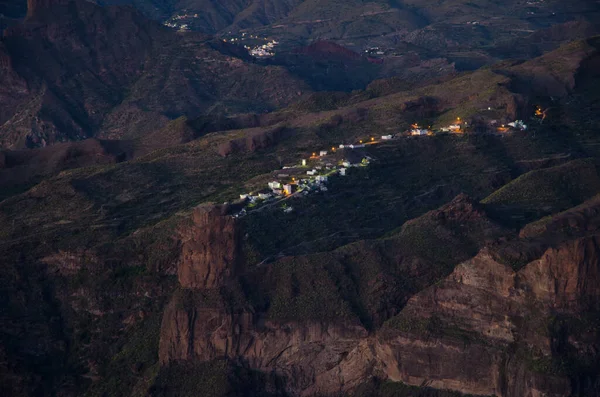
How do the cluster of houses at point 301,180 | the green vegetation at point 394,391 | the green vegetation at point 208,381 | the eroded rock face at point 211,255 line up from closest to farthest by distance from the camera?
the green vegetation at point 394,391, the green vegetation at point 208,381, the eroded rock face at point 211,255, the cluster of houses at point 301,180

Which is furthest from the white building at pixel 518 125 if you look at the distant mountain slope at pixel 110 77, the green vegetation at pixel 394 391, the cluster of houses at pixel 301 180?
the distant mountain slope at pixel 110 77

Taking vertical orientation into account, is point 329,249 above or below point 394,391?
below

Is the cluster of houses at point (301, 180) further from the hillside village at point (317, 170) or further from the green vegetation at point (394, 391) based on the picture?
the green vegetation at point (394, 391)

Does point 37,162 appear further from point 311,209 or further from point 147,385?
point 147,385

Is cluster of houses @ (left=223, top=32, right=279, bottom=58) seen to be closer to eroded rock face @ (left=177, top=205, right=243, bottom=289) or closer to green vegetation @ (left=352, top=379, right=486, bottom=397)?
eroded rock face @ (left=177, top=205, right=243, bottom=289)

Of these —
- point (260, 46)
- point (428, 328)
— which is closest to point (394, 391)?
point (428, 328)

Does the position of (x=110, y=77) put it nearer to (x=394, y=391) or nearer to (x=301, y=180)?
(x=301, y=180)

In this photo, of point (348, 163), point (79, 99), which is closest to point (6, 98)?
point (79, 99)

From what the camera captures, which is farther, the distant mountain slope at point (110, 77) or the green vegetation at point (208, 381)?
the distant mountain slope at point (110, 77)
